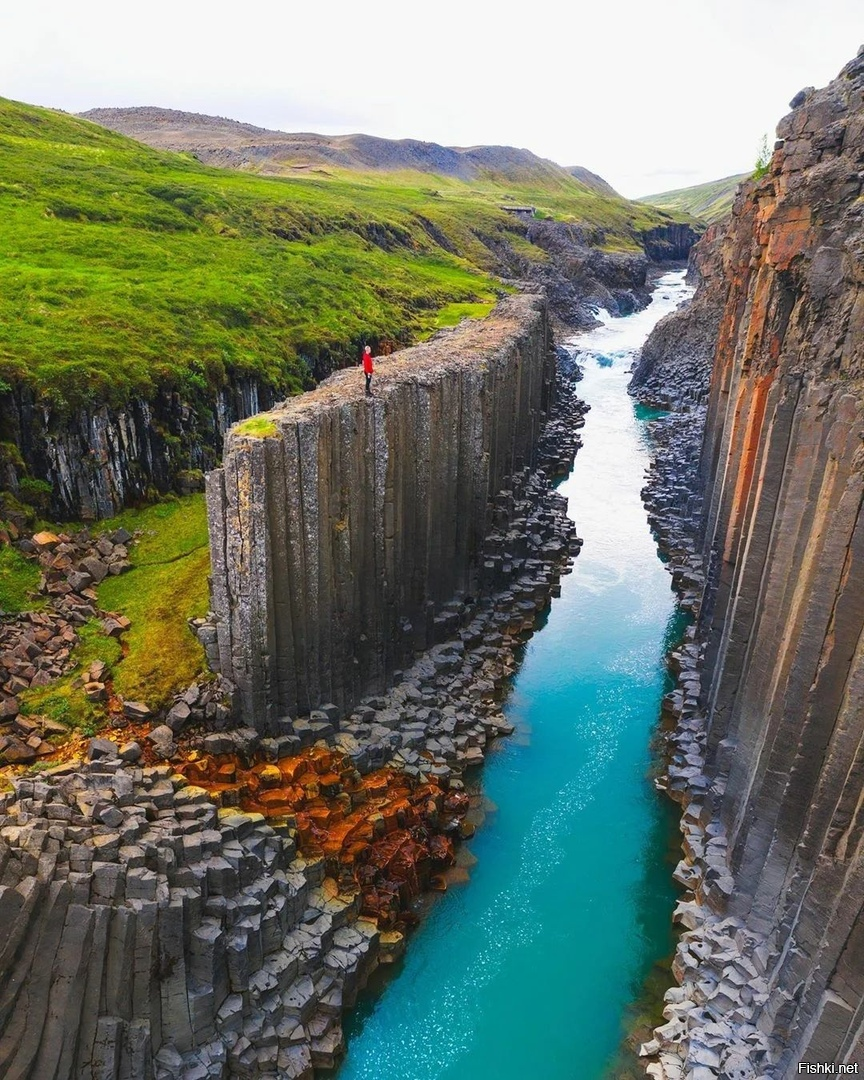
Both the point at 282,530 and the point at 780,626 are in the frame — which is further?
the point at 282,530

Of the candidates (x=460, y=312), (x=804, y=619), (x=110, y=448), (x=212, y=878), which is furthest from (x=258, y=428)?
(x=460, y=312)

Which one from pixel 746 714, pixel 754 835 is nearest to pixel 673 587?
pixel 746 714

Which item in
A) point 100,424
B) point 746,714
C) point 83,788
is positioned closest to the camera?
point 83,788

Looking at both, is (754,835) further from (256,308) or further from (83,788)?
(256,308)

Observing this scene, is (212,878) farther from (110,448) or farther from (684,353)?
(684,353)

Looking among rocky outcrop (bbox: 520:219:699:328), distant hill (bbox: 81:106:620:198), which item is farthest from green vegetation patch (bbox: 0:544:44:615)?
distant hill (bbox: 81:106:620:198)

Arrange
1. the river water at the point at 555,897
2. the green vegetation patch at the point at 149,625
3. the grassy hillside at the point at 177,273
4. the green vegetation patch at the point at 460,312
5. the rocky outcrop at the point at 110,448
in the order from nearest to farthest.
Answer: the river water at the point at 555,897 → the green vegetation patch at the point at 149,625 → the rocky outcrop at the point at 110,448 → the grassy hillside at the point at 177,273 → the green vegetation patch at the point at 460,312

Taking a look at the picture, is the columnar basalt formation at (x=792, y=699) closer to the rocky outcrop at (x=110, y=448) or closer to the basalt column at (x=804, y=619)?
the basalt column at (x=804, y=619)

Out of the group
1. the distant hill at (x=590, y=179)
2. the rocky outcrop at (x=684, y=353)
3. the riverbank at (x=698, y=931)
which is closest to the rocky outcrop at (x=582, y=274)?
the rocky outcrop at (x=684, y=353)
